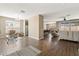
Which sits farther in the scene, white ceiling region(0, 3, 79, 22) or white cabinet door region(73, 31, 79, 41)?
white cabinet door region(73, 31, 79, 41)

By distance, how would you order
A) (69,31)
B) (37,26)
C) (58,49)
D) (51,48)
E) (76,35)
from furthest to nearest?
(37,26) → (69,31) → (76,35) → (51,48) → (58,49)

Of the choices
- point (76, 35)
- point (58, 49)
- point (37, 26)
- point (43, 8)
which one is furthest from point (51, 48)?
point (37, 26)

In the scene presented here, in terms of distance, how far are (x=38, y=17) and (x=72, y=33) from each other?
2617 millimetres

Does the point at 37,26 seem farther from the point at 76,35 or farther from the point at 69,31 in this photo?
the point at 76,35

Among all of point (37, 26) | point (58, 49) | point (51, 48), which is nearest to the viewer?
point (58, 49)

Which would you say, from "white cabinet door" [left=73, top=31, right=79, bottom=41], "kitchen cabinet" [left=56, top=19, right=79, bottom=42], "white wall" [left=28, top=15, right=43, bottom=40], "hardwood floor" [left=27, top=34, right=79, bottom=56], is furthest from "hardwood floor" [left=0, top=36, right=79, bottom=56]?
"white wall" [left=28, top=15, right=43, bottom=40]

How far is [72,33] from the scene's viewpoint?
5.35m

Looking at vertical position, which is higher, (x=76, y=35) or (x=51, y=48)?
(x=76, y=35)

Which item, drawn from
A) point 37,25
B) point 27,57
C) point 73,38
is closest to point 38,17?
point 37,25

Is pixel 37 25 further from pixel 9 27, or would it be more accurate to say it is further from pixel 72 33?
pixel 9 27

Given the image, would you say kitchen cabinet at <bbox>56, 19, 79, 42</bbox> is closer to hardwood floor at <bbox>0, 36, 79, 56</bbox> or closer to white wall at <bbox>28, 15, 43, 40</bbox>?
hardwood floor at <bbox>0, 36, 79, 56</bbox>

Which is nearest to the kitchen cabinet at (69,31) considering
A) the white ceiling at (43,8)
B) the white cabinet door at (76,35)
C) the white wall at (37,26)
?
the white cabinet door at (76,35)

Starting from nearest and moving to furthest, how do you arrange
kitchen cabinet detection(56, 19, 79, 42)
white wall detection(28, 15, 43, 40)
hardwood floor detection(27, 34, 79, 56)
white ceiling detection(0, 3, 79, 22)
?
white ceiling detection(0, 3, 79, 22), hardwood floor detection(27, 34, 79, 56), kitchen cabinet detection(56, 19, 79, 42), white wall detection(28, 15, 43, 40)

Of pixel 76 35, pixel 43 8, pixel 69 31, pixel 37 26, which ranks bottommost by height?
pixel 76 35
